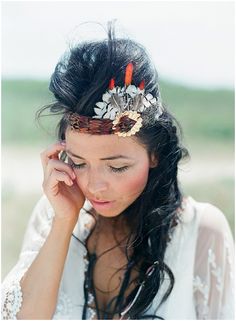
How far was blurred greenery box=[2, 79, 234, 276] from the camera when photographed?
20.5 feet

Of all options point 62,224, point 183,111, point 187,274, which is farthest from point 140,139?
point 183,111

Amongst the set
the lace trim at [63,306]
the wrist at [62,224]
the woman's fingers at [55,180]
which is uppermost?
the woman's fingers at [55,180]

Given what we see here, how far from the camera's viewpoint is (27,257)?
3158 mm

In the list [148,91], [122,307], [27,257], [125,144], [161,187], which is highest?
[148,91]

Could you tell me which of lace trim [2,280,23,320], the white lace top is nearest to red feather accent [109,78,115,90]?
the white lace top

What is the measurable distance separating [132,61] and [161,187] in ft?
2.32

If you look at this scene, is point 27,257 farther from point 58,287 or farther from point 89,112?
point 89,112

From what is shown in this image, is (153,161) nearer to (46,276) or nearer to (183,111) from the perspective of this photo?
(46,276)

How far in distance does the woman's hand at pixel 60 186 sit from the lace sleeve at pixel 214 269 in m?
0.69

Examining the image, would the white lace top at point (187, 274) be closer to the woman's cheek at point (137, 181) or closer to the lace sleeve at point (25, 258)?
the lace sleeve at point (25, 258)

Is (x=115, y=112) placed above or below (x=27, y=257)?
above

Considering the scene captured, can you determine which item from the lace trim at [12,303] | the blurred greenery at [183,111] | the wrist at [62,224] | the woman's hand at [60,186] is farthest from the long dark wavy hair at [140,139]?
the blurred greenery at [183,111]

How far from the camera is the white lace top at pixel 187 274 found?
3.01 meters

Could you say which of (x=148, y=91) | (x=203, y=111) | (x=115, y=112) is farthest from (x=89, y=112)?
(x=203, y=111)
